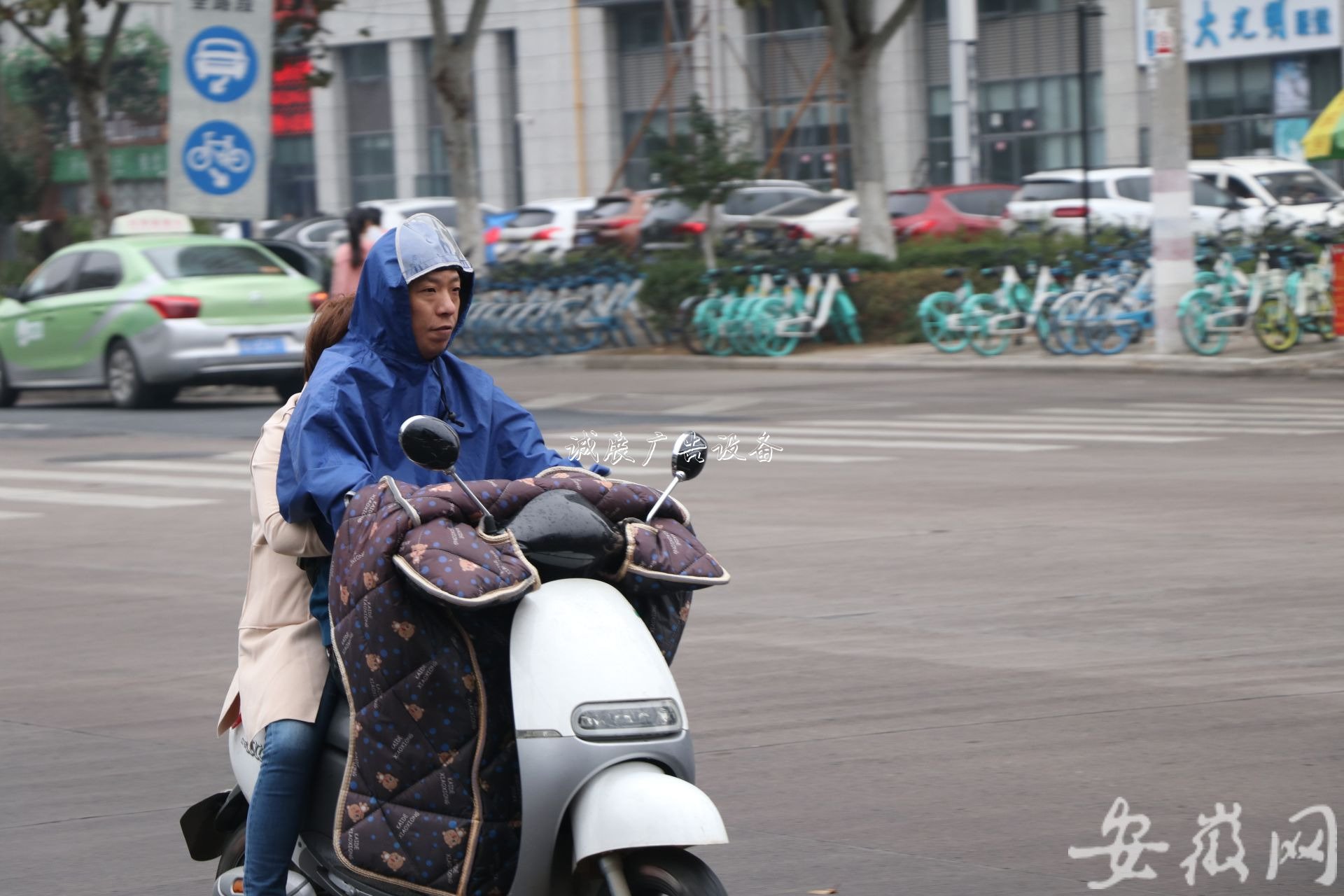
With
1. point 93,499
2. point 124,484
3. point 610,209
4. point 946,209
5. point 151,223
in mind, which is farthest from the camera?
point 610,209

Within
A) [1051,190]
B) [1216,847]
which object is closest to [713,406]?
[1216,847]

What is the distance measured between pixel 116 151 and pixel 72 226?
18.1m

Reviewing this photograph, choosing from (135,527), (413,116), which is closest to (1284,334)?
(135,527)

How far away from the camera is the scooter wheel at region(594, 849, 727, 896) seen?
133 inches

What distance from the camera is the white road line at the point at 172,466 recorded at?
1448 centimetres

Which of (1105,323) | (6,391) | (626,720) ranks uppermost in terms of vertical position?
(626,720)

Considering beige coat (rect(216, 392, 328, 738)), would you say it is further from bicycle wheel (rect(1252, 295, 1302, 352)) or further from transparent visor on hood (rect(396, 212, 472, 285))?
bicycle wheel (rect(1252, 295, 1302, 352))

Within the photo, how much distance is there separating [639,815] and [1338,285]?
18883mm

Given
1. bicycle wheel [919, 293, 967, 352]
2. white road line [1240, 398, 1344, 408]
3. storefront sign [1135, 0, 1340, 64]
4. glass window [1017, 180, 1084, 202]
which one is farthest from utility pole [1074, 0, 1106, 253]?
storefront sign [1135, 0, 1340, 64]

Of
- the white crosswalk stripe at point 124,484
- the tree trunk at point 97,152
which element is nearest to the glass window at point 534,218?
the tree trunk at point 97,152

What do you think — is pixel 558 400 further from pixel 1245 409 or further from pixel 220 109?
pixel 220 109

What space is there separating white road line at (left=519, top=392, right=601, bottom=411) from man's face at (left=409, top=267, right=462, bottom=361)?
48.8ft

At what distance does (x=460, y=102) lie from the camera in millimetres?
27109

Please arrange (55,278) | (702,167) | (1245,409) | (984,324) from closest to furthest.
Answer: (1245,409)
(55,278)
(984,324)
(702,167)
